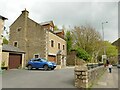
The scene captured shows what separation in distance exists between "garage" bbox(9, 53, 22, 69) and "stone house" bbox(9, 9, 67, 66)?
10.3 feet

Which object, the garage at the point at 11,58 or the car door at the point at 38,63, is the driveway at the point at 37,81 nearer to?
the car door at the point at 38,63

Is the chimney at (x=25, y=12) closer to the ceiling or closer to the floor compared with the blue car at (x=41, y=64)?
closer to the ceiling

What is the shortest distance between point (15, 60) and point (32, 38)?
6.00 metres

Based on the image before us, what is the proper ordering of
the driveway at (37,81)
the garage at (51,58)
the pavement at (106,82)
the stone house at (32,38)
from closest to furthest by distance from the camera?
the driveway at (37,81), the pavement at (106,82), the stone house at (32,38), the garage at (51,58)

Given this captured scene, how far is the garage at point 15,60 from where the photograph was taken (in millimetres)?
23344

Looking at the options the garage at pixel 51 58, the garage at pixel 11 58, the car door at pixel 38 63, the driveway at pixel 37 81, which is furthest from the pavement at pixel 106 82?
the garage at pixel 51 58

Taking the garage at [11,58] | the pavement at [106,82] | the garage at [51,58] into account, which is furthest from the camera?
the garage at [51,58]

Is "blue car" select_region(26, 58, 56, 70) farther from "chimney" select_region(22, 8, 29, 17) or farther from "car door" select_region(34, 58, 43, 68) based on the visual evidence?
"chimney" select_region(22, 8, 29, 17)

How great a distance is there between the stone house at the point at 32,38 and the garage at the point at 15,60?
314cm

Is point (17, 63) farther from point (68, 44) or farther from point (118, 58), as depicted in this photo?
point (118, 58)

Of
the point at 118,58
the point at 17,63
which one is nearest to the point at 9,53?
the point at 17,63

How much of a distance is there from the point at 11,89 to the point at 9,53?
15.3m

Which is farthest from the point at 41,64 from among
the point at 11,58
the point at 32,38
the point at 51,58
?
the point at 32,38

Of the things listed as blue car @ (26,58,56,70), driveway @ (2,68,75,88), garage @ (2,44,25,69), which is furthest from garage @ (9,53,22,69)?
driveway @ (2,68,75,88)
